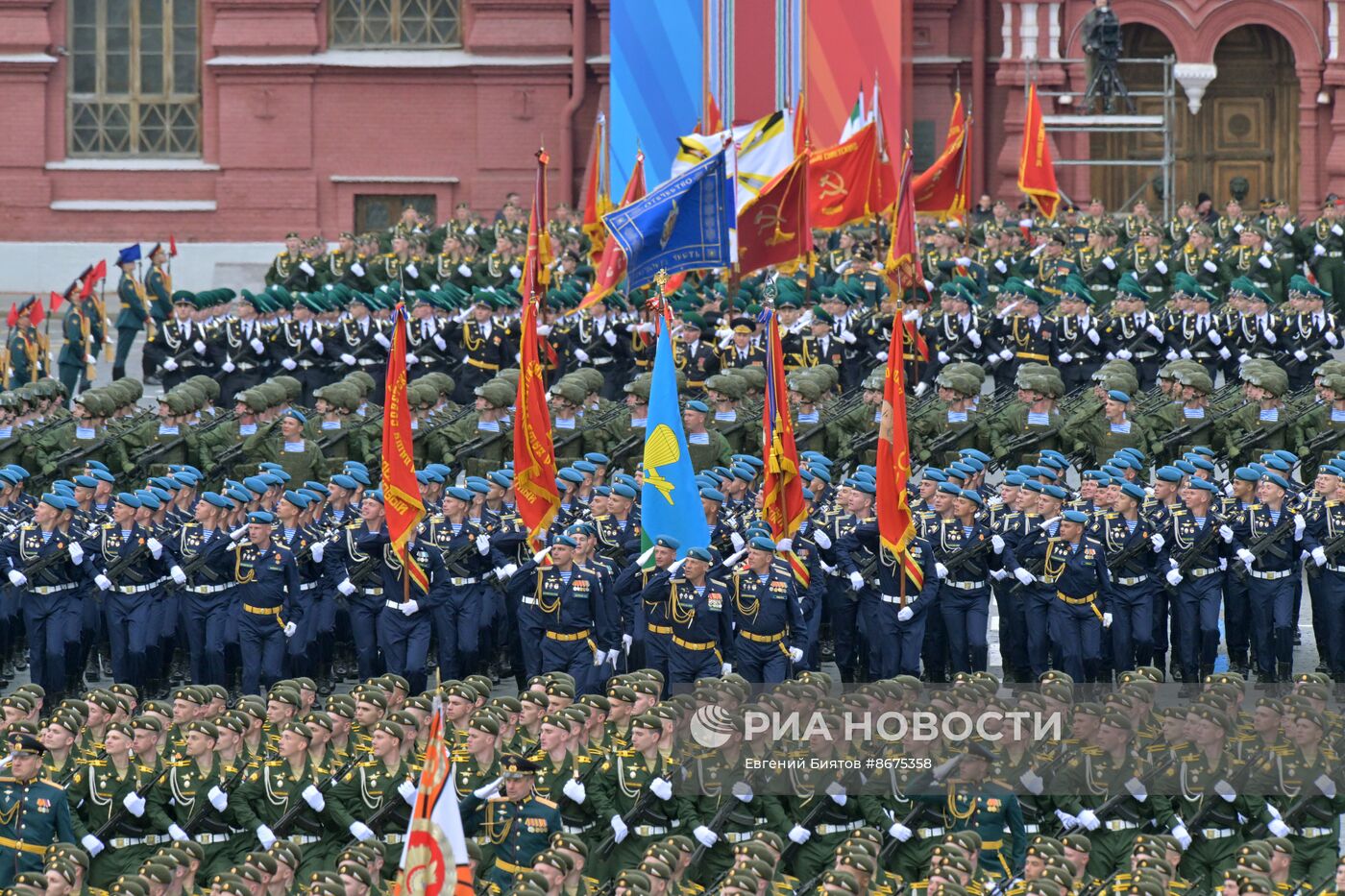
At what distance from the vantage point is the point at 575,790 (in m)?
13.9

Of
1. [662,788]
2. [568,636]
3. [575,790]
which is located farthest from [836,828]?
[568,636]

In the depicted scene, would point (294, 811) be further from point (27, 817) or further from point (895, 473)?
point (895, 473)

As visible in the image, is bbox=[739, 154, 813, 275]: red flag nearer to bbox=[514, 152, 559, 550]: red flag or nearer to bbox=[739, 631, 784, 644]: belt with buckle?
bbox=[514, 152, 559, 550]: red flag

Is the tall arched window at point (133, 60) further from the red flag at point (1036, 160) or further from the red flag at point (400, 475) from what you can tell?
the red flag at point (400, 475)

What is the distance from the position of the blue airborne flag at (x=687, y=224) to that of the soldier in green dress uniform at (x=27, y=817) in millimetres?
8321

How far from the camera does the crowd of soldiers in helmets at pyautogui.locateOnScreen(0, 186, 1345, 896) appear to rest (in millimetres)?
13859

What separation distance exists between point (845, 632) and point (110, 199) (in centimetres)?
1986

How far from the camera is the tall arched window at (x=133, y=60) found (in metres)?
35.8

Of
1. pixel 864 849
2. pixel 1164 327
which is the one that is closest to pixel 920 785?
pixel 864 849

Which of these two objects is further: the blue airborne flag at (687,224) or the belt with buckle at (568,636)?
the blue airborne flag at (687,224)

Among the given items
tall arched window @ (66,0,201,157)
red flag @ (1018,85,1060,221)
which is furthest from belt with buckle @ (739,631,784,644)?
tall arched window @ (66,0,201,157)

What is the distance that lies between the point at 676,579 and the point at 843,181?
10062 mm

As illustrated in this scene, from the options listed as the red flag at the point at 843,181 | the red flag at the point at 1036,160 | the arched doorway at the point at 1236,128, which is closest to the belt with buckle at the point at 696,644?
the red flag at the point at 843,181

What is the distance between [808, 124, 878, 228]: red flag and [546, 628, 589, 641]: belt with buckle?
31.5ft
